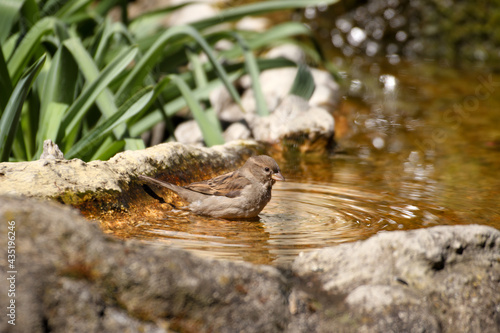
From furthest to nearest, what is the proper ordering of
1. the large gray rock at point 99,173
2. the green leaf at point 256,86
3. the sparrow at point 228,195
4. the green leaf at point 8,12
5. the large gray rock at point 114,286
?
the green leaf at point 256,86, the green leaf at point 8,12, the sparrow at point 228,195, the large gray rock at point 99,173, the large gray rock at point 114,286

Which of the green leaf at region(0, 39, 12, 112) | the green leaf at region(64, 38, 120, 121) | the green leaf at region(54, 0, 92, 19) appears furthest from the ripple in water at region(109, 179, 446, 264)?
the green leaf at region(54, 0, 92, 19)

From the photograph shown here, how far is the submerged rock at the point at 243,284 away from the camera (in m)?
1.93

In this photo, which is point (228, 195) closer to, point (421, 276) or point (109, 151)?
point (109, 151)

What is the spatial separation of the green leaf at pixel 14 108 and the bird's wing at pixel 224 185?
105 centimetres

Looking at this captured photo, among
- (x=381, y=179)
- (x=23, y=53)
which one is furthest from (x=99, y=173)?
(x=381, y=179)

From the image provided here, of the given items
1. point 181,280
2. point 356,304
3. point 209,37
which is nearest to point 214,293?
point 181,280

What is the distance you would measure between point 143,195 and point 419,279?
1.65 m

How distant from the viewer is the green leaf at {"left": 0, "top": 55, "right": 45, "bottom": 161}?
3.44m

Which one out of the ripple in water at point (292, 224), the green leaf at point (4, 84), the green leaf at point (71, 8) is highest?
the green leaf at point (71, 8)

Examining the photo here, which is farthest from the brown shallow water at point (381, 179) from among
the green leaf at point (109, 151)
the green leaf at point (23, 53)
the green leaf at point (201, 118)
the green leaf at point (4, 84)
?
the green leaf at point (23, 53)

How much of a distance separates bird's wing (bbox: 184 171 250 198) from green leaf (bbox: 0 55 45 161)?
105 cm

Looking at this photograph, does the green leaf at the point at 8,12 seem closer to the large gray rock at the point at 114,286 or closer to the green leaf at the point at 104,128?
the green leaf at the point at 104,128

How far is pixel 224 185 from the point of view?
3693 millimetres

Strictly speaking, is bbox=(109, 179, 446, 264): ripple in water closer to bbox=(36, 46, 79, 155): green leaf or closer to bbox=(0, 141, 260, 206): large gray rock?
bbox=(0, 141, 260, 206): large gray rock
